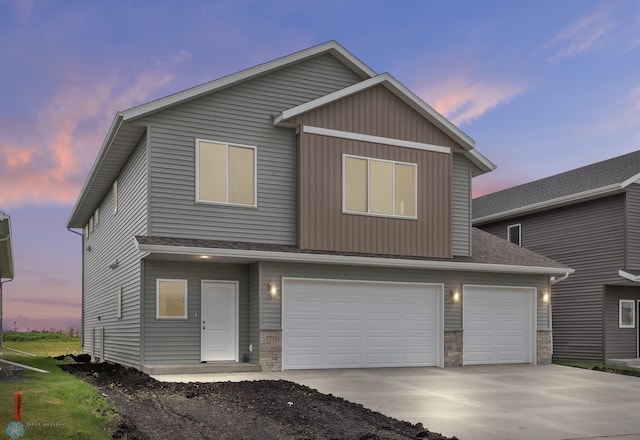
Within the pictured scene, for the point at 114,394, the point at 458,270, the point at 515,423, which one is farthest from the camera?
the point at 458,270

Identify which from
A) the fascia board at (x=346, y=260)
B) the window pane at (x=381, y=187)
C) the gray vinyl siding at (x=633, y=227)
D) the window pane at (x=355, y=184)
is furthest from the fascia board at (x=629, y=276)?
the window pane at (x=355, y=184)

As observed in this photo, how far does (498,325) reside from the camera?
18844 millimetres

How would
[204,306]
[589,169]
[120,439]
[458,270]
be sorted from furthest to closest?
[589,169], [458,270], [204,306], [120,439]

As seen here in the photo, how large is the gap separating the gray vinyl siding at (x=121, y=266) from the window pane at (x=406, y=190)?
6509 millimetres

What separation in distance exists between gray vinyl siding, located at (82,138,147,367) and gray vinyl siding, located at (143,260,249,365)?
1.53ft

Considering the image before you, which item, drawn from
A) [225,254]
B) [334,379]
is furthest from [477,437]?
[225,254]

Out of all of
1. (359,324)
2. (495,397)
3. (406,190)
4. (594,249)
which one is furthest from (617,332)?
(495,397)

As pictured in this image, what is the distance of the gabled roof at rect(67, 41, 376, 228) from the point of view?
15164mm

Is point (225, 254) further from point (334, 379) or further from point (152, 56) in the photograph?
point (152, 56)

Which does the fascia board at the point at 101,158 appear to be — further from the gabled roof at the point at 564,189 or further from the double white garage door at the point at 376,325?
the gabled roof at the point at 564,189

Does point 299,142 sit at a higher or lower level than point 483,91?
lower

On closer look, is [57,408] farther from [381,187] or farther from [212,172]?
[381,187]

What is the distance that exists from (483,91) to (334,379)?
450 inches

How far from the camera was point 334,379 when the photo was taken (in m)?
14.1
